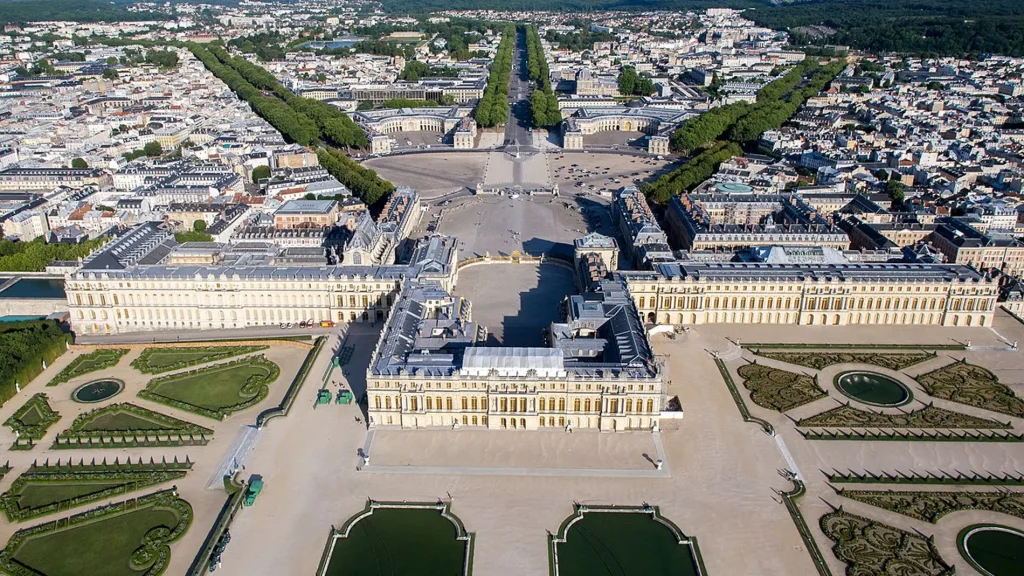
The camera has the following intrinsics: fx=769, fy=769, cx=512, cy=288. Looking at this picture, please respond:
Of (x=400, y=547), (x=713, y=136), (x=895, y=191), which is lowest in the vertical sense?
(x=400, y=547)

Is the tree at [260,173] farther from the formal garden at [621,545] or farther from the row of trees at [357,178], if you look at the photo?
the formal garden at [621,545]

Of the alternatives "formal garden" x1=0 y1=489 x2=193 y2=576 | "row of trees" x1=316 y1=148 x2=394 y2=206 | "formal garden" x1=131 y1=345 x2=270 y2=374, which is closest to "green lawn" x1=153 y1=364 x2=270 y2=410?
"formal garden" x1=131 y1=345 x2=270 y2=374

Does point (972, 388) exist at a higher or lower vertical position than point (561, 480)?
higher

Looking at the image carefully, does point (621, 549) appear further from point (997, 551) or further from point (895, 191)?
point (895, 191)

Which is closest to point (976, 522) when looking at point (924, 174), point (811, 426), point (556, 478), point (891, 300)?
point (811, 426)

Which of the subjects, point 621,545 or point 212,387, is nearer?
→ point 621,545

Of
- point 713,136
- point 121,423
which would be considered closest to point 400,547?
point 121,423

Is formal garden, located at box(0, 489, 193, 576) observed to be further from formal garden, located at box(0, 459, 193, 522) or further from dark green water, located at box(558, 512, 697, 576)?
dark green water, located at box(558, 512, 697, 576)
